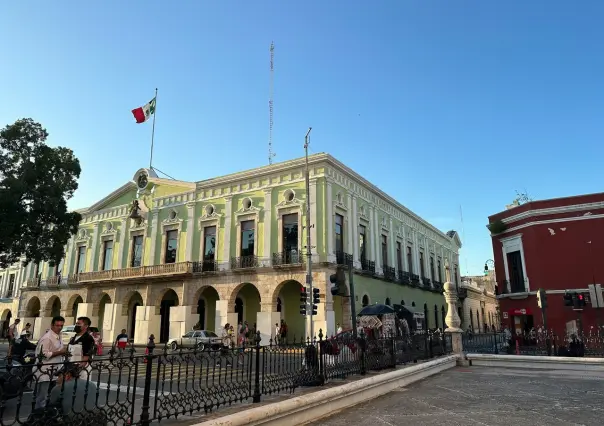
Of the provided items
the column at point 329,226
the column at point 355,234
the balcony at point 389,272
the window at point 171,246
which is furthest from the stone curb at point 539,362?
the window at point 171,246

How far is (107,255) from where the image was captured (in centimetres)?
3216

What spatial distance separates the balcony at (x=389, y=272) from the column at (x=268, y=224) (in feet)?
26.9

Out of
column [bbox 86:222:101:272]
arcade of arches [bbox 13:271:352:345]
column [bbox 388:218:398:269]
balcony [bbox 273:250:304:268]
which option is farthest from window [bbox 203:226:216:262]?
column [bbox 388:218:398:269]

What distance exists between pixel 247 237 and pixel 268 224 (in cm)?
195

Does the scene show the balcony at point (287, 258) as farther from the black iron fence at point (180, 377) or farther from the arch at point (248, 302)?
the black iron fence at point (180, 377)

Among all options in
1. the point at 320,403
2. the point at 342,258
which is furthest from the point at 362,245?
the point at 320,403

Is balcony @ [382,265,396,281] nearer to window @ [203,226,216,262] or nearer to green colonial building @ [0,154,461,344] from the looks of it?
green colonial building @ [0,154,461,344]

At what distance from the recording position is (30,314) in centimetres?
3612

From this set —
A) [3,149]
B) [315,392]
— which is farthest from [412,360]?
[3,149]

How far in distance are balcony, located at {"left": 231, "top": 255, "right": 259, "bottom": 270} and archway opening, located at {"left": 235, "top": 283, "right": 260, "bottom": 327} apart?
1.59 metres

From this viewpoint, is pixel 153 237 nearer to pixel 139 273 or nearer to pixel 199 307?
pixel 139 273

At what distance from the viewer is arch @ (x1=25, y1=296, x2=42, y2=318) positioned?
35781 millimetres

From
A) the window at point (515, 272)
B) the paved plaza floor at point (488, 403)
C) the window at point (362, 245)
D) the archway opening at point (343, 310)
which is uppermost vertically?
the window at point (362, 245)

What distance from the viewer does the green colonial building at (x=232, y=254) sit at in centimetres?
2292
